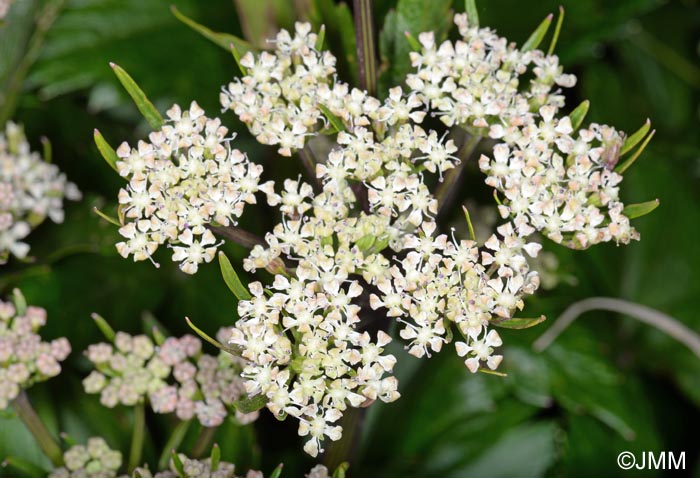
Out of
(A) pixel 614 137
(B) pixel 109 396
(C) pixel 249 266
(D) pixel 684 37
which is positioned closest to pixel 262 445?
(B) pixel 109 396

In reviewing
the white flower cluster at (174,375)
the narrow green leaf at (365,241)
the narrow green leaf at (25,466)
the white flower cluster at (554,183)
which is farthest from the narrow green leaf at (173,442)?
the white flower cluster at (554,183)

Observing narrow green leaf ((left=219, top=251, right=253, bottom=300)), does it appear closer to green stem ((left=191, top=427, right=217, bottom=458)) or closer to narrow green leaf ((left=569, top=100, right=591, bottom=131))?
green stem ((left=191, top=427, right=217, bottom=458))

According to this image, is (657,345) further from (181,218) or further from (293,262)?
(181,218)

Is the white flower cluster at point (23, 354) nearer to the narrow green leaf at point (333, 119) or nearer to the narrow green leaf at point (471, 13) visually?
the narrow green leaf at point (333, 119)

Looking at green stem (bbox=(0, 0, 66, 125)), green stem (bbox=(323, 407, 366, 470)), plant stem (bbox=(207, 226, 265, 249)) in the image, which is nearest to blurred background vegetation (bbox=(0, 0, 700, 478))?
green stem (bbox=(0, 0, 66, 125))

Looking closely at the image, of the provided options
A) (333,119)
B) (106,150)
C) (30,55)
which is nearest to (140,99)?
(106,150)

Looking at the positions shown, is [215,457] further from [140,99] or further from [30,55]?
[30,55]
